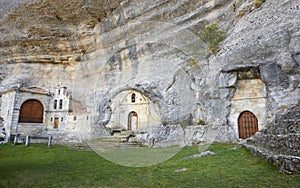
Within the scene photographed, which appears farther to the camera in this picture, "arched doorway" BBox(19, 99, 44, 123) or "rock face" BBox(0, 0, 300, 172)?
"arched doorway" BBox(19, 99, 44, 123)

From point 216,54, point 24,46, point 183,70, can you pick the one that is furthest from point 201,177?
point 24,46

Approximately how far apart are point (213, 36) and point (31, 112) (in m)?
20.7

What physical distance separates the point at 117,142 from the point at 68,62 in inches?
612

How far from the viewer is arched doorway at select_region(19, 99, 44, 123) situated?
840 inches

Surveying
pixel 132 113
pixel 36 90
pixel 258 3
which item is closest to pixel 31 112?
pixel 36 90

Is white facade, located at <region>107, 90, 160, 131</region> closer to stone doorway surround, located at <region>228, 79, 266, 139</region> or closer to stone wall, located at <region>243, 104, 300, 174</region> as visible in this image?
stone doorway surround, located at <region>228, 79, 266, 139</region>

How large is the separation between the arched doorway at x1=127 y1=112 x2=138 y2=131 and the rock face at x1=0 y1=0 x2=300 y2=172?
0.70m

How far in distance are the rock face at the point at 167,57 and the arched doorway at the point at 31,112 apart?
339cm

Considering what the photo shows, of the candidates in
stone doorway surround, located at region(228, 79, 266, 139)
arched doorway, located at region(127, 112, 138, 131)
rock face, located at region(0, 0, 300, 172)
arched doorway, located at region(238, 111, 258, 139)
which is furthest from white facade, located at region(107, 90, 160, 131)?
arched doorway, located at region(238, 111, 258, 139)

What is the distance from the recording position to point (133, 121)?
22.1m

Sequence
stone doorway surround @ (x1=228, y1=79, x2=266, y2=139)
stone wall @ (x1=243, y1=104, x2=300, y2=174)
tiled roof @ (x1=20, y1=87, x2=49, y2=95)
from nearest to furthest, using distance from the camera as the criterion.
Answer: stone wall @ (x1=243, y1=104, x2=300, y2=174) → stone doorway surround @ (x1=228, y1=79, x2=266, y2=139) → tiled roof @ (x1=20, y1=87, x2=49, y2=95)

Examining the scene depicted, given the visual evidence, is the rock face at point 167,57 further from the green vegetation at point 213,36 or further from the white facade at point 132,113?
the green vegetation at point 213,36

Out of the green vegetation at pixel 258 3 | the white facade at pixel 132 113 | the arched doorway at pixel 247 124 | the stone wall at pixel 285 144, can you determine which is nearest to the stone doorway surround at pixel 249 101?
the arched doorway at pixel 247 124

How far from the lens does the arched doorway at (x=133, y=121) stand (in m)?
21.9
